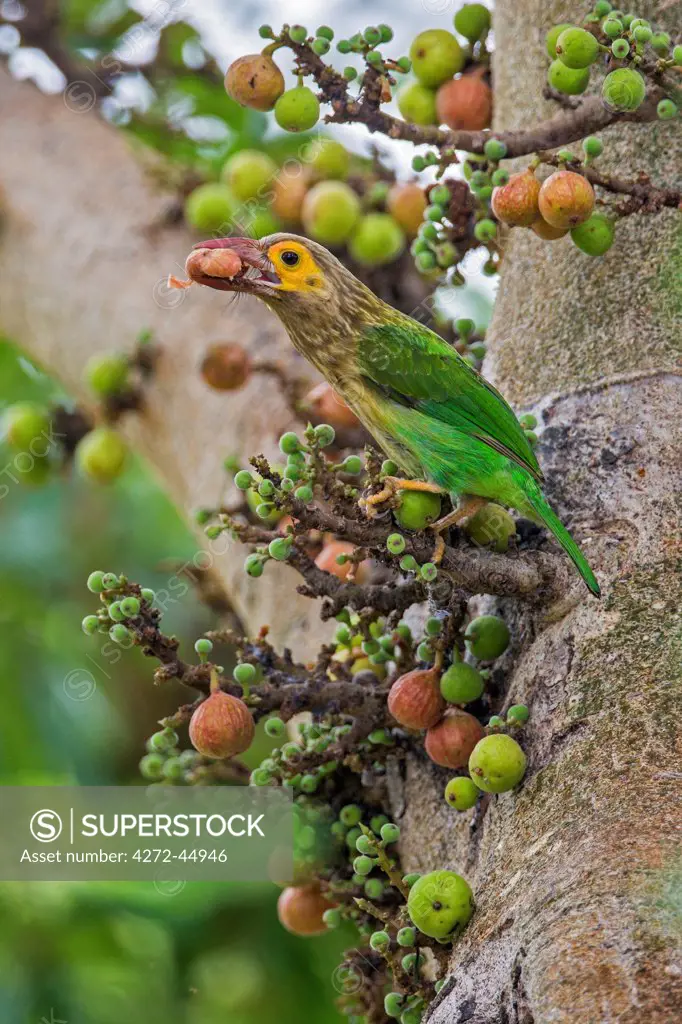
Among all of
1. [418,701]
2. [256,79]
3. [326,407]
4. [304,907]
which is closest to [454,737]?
[418,701]

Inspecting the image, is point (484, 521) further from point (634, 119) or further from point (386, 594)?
point (634, 119)

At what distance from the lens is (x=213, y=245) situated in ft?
8.57

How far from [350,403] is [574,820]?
1.20 meters

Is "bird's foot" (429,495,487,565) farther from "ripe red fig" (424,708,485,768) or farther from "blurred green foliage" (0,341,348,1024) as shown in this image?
"blurred green foliage" (0,341,348,1024)

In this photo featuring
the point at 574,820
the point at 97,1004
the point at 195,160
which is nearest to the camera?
the point at 574,820

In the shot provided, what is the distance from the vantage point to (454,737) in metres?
2.47

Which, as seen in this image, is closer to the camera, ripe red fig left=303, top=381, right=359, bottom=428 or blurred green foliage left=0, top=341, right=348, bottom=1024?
ripe red fig left=303, top=381, right=359, bottom=428

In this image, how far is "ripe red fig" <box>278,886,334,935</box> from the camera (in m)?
2.89

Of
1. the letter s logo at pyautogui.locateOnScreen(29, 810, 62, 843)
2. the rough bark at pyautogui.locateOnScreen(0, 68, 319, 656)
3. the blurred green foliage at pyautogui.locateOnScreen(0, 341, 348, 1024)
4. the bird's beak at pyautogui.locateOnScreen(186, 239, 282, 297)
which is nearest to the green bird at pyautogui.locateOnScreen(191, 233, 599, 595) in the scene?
the bird's beak at pyautogui.locateOnScreen(186, 239, 282, 297)

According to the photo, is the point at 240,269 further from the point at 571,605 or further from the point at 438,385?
the point at 571,605

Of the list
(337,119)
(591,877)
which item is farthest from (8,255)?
(591,877)

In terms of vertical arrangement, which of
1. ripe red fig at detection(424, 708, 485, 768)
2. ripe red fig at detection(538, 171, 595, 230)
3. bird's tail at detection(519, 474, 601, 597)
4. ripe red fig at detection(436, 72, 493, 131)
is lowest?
ripe red fig at detection(424, 708, 485, 768)

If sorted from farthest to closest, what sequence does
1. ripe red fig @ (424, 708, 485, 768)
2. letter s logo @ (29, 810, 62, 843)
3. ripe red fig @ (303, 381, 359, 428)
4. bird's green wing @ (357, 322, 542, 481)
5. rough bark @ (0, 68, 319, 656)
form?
letter s logo @ (29, 810, 62, 843)
rough bark @ (0, 68, 319, 656)
ripe red fig @ (303, 381, 359, 428)
bird's green wing @ (357, 322, 542, 481)
ripe red fig @ (424, 708, 485, 768)

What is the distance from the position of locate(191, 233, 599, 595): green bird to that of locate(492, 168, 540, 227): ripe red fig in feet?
1.11
